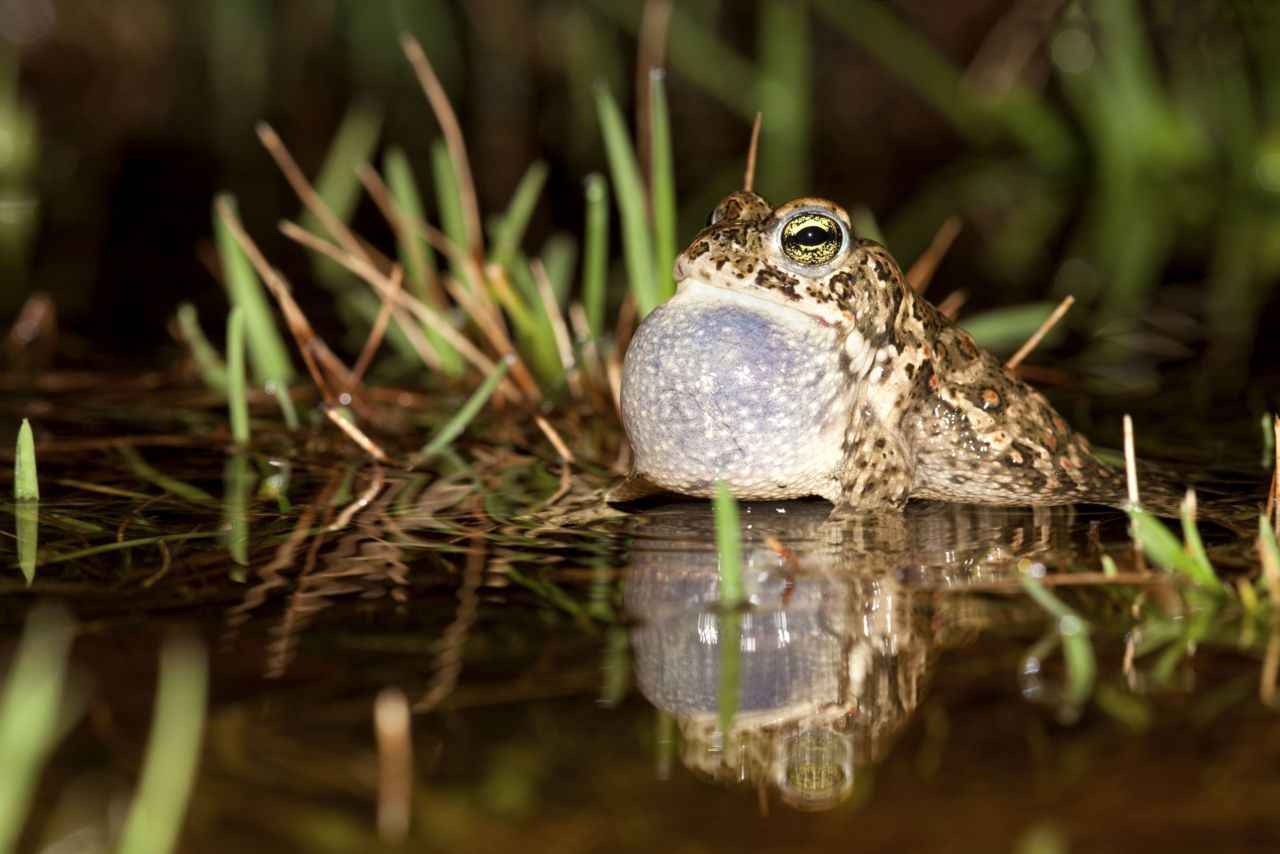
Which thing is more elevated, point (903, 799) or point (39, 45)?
point (39, 45)

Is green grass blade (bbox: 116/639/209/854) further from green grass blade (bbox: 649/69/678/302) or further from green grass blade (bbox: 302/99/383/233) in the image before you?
green grass blade (bbox: 302/99/383/233)

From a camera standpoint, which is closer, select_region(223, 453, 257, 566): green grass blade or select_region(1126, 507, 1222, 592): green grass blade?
select_region(1126, 507, 1222, 592): green grass blade

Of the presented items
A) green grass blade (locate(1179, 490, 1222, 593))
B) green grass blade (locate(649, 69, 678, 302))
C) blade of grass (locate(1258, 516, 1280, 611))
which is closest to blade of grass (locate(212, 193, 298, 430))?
green grass blade (locate(649, 69, 678, 302))

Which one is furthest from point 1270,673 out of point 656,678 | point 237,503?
point 237,503

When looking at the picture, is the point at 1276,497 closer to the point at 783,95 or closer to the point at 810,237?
the point at 810,237

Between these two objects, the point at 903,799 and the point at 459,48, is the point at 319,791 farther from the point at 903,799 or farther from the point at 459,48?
the point at 459,48

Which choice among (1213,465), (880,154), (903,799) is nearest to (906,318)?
(1213,465)
